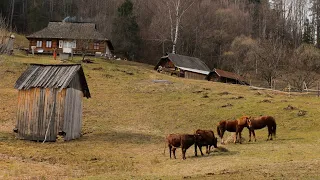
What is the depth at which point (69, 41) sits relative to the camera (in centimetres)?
7288

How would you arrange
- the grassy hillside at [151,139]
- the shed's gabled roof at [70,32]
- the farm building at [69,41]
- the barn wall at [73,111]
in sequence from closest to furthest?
the grassy hillside at [151,139] < the barn wall at [73,111] < the farm building at [69,41] < the shed's gabled roof at [70,32]

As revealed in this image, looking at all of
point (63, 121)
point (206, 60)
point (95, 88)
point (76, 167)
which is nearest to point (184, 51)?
point (206, 60)

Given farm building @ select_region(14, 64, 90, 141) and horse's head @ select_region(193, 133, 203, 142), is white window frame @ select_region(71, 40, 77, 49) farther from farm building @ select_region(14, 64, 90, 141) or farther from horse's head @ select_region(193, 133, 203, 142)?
horse's head @ select_region(193, 133, 203, 142)

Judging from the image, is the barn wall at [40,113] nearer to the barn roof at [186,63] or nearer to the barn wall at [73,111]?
the barn wall at [73,111]

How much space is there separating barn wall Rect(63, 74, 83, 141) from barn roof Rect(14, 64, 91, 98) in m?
0.60

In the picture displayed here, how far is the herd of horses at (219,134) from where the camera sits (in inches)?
Answer: 781

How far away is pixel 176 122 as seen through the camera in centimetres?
3359

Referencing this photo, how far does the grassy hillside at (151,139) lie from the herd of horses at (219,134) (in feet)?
2.01

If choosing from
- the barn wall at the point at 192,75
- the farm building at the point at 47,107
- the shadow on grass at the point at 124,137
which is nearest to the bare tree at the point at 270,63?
the barn wall at the point at 192,75

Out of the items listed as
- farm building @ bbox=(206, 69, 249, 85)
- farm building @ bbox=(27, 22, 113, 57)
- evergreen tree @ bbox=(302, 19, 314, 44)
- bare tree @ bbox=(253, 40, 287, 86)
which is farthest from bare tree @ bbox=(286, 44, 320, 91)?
farm building @ bbox=(27, 22, 113, 57)

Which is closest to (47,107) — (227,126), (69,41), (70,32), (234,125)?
(227,126)

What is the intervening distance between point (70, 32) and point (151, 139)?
51048mm

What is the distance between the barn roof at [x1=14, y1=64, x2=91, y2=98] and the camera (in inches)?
1078

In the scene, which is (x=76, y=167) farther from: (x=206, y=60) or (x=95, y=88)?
(x=206, y=60)
